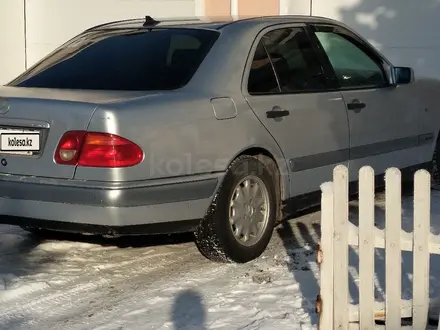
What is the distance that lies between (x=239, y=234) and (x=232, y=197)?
0.91 ft

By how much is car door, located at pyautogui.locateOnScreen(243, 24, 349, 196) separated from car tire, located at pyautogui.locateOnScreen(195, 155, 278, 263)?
269 mm

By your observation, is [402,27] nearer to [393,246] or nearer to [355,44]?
[355,44]

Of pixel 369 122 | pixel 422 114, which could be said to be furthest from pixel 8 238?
pixel 422 114

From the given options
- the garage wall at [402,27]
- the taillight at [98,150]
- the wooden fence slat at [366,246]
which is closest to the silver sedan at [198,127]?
the taillight at [98,150]

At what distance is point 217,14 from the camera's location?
1184 centimetres

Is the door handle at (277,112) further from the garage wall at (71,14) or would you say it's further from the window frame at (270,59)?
the garage wall at (71,14)

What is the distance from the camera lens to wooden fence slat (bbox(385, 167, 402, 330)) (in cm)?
399

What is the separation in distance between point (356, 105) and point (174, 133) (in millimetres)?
1888

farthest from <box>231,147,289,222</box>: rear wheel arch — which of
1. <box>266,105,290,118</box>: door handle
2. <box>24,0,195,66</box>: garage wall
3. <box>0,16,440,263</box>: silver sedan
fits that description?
<box>24,0,195,66</box>: garage wall

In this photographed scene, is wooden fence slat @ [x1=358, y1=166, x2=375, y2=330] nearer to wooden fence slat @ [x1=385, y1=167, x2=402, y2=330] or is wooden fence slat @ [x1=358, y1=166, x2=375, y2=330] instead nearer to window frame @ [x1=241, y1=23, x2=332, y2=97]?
wooden fence slat @ [x1=385, y1=167, x2=402, y2=330]

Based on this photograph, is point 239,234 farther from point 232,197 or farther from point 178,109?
point 178,109

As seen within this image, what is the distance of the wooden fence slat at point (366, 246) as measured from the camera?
158 inches

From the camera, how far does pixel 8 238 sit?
250 inches

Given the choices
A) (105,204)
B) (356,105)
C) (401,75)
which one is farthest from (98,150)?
(401,75)
